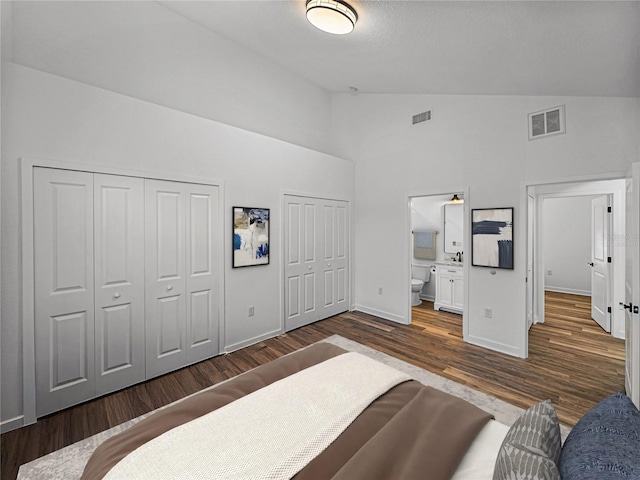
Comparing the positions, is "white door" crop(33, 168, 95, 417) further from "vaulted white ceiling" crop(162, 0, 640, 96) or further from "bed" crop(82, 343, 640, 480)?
"vaulted white ceiling" crop(162, 0, 640, 96)

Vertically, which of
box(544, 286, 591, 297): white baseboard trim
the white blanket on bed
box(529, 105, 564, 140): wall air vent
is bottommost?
box(544, 286, 591, 297): white baseboard trim

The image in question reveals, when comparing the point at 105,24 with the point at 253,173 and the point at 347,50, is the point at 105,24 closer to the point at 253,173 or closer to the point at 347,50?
the point at 253,173

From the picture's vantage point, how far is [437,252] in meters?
5.69

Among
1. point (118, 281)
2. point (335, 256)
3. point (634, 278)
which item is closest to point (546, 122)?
point (634, 278)

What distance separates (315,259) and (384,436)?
128 inches

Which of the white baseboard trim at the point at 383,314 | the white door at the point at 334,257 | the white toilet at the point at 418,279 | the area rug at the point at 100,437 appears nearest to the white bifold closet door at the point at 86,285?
the area rug at the point at 100,437

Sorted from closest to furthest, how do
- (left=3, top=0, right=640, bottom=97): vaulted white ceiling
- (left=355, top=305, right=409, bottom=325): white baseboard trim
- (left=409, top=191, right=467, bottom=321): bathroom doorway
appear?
(left=3, top=0, right=640, bottom=97): vaulted white ceiling
(left=355, top=305, right=409, bottom=325): white baseboard trim
(left=409, top=191, right=467, bottom=321): bathroom doorway

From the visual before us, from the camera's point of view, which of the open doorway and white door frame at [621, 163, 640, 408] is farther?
the open doorway

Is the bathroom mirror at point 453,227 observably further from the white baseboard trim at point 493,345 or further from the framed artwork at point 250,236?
the framed artwork at point 250,236

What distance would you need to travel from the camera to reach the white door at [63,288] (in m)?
2.23

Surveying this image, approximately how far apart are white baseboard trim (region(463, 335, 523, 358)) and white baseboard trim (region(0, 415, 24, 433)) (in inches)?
176

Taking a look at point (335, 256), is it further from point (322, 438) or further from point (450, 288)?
point (322, 438)

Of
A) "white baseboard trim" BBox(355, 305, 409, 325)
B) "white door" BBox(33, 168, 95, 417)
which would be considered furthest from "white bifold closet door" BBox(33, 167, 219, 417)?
"white baseboard trim" BBox(355, 305, 409, 325)

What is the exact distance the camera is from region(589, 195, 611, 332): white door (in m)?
4.00
